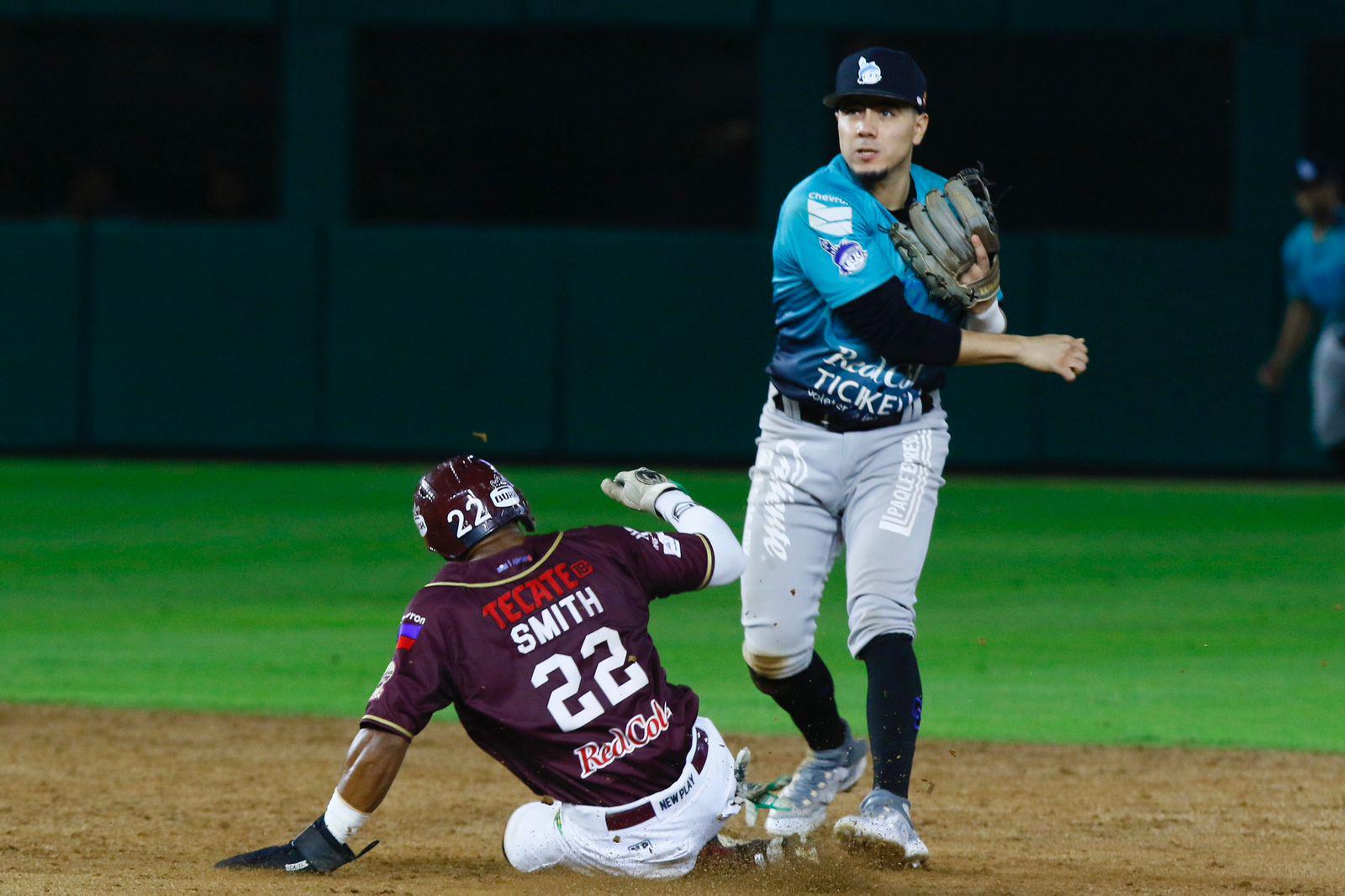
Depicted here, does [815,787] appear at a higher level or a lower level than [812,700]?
lower

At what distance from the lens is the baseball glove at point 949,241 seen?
4906 millimetres

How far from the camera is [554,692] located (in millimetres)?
4359

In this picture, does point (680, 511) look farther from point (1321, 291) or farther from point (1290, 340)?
point (1290, 340)

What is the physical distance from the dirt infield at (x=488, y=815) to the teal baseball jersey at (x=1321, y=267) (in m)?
6.15

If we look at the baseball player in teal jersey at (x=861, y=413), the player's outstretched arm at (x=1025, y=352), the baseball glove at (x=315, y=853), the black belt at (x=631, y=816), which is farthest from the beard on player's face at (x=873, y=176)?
the baseball glove at (x=315, y=853)

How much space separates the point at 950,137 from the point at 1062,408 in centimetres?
229

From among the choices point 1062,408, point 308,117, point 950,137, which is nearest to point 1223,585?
point 1062,408

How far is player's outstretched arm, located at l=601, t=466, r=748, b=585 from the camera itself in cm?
465

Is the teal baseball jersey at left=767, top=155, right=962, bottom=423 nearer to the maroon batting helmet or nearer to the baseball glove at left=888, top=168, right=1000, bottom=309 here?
the baseball glove at left=888, top=168, right=1000, bottom=309

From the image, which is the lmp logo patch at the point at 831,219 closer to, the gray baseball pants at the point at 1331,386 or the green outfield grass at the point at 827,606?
the green outfield grass at the point at 827,606

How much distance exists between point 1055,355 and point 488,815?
2.24m

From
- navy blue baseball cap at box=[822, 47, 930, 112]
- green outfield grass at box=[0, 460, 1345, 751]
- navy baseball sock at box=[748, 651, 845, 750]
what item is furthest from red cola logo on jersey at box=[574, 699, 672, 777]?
green outfield grass at box=[0, 460, 1345, 751]

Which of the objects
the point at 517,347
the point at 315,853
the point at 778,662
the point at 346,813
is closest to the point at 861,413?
the point at 778,662

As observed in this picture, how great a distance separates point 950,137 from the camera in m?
14.9
